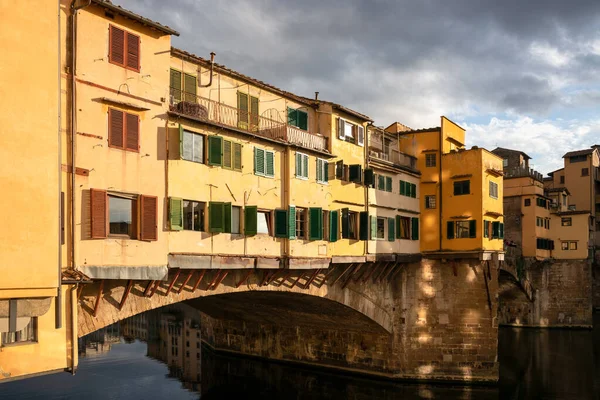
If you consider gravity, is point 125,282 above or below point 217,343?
above

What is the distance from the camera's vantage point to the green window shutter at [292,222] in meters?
26.9

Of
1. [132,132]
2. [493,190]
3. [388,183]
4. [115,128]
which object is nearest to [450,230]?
[493,190]

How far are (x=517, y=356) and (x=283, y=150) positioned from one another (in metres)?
36.4

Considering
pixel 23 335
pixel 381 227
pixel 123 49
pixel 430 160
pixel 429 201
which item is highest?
pixel 123 49

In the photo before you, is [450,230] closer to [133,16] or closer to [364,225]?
[364,225]

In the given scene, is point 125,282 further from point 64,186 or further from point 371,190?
point 371,190

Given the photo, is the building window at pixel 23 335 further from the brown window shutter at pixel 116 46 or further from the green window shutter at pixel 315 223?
the green window shutter at pixel 315 223

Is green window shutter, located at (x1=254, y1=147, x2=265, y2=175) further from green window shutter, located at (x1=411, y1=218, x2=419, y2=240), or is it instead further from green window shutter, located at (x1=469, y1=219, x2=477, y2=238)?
green window shutter, located at (x1=469, y1=219, x2=477, y2=238)

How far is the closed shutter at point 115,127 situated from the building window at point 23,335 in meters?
6.16

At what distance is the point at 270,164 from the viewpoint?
1041 inches

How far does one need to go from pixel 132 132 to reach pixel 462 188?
2654cm

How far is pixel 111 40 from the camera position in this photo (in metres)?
18.9

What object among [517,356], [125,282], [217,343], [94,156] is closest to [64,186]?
[94,156]

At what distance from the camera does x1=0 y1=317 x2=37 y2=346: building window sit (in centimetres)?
1549
